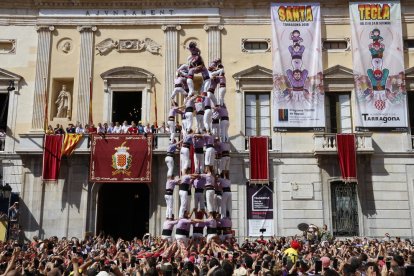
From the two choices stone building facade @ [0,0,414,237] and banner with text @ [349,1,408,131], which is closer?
stone building facade @ [0,0,414,237]

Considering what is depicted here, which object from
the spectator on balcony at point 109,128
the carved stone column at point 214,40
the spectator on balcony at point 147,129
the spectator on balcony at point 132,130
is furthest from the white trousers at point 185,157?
the carved stone column at point 214,40

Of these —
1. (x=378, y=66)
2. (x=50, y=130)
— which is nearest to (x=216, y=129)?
(x=50, y=130)

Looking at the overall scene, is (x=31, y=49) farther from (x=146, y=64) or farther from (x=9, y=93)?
(x=146, y=64)

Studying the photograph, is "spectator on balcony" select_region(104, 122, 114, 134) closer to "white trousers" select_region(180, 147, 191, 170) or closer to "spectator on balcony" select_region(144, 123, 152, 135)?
"spectator on balcony" select_region(144, 123, 152, 135)

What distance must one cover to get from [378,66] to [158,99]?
1376 centimetres

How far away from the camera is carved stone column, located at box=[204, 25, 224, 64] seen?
103 ft

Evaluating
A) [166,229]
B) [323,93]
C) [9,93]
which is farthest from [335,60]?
[9,93]

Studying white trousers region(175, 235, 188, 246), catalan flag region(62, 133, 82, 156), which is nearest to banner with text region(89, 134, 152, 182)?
catalan flag region(62, 133, 82, 156)

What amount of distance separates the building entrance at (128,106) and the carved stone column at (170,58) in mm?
2109

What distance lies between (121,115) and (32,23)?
8.19 meters

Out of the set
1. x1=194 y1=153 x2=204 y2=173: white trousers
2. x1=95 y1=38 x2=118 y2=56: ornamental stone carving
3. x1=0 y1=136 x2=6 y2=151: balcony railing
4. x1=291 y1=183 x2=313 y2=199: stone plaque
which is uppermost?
x1=95 y1=38 x2=118 y2=56: ornamental stone carving

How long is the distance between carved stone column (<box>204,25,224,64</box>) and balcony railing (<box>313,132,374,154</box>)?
26.6 feet

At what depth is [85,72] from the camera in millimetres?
31266

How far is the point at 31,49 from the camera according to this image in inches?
1246
